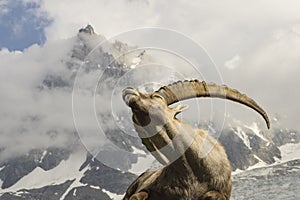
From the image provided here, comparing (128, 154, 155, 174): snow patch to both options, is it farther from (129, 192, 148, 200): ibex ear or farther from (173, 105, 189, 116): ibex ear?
(173, 105, 189, 116): ibex ear

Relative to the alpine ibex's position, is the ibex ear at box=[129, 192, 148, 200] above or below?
below

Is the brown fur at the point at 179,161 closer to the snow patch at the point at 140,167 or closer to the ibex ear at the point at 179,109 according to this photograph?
the ibex ear at the point at 179,109

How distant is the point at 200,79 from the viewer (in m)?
13.8

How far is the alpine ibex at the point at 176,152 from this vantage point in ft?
38.7

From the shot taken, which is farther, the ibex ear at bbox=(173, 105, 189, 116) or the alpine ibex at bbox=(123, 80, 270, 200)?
the ibex ear at bbox=(173, 105, 189, 116)

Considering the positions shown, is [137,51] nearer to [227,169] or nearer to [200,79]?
[200,79]

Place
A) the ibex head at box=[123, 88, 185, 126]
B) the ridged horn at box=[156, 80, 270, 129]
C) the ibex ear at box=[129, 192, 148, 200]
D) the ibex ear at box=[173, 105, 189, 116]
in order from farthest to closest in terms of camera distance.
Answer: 1. the ridged horn at box=[156, 80, 270, 129]
2. the ibex ear at box=[173, 105, 189, 116]
3. the ibex ear at box=[129, 192, 148, 200]
4. the ibex head at box=[123, 88, 185, 126]

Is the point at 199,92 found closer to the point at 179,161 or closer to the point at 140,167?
the point at 179,161

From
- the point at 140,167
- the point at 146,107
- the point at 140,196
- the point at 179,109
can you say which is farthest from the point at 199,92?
the point at 140,167

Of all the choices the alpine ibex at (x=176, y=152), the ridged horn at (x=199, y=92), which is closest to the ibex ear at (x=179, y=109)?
the alpine ibex at (x=176, y=152)

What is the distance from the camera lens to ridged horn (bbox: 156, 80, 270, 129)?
42.1ft

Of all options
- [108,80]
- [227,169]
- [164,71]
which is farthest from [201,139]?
[108,80]

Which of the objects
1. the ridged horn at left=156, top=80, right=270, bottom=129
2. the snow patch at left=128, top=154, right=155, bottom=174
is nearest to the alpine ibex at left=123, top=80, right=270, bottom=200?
the ridged horn at left=156, top=80, right=270, bottom=129

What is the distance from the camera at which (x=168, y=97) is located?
12.8m
